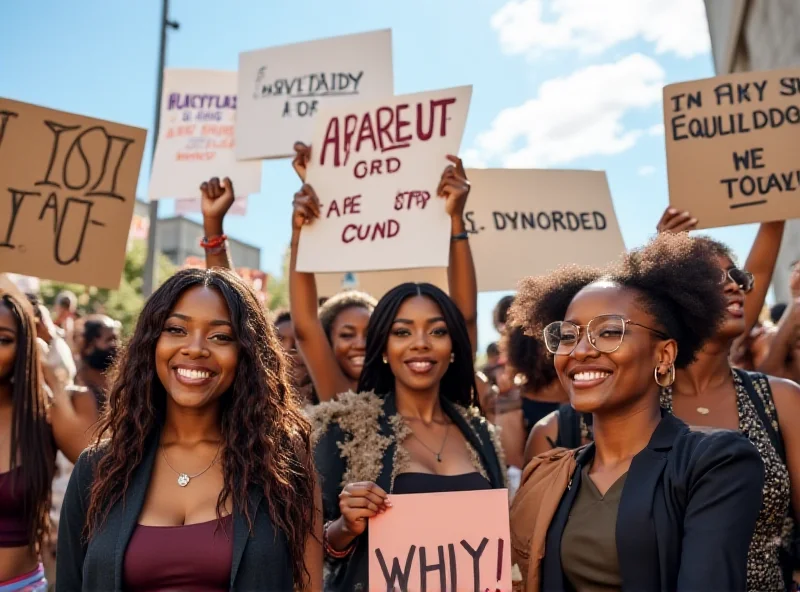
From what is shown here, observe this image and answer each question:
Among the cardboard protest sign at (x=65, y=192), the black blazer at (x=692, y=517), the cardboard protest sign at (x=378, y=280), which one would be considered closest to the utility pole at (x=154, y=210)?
the cardboard protest sign at (x=378, y=280)

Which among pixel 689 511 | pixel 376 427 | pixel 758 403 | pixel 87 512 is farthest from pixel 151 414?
pixel 758 403

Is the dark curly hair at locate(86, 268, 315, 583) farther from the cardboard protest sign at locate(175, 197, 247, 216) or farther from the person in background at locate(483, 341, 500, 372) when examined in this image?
the person in background at locate(483, 341, 500, 372)

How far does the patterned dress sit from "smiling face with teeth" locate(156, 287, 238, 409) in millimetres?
1491

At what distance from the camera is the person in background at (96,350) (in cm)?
507

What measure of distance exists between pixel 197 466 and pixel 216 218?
80.1 inches

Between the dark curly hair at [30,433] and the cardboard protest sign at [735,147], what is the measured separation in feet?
10.6

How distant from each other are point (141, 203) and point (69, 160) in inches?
1815

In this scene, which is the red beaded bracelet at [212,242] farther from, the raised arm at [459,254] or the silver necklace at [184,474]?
the silver necklace at [184,474]

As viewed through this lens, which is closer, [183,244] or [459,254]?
[459,254]

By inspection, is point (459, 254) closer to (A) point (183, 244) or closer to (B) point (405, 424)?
(B) point (405, 424)

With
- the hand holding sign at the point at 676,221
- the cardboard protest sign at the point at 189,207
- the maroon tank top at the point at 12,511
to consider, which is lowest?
the maroon tank top at the point at 12,511

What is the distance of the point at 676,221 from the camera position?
13.2ft

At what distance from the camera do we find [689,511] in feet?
6.42

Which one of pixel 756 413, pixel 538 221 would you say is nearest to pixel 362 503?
pixel 756 413
